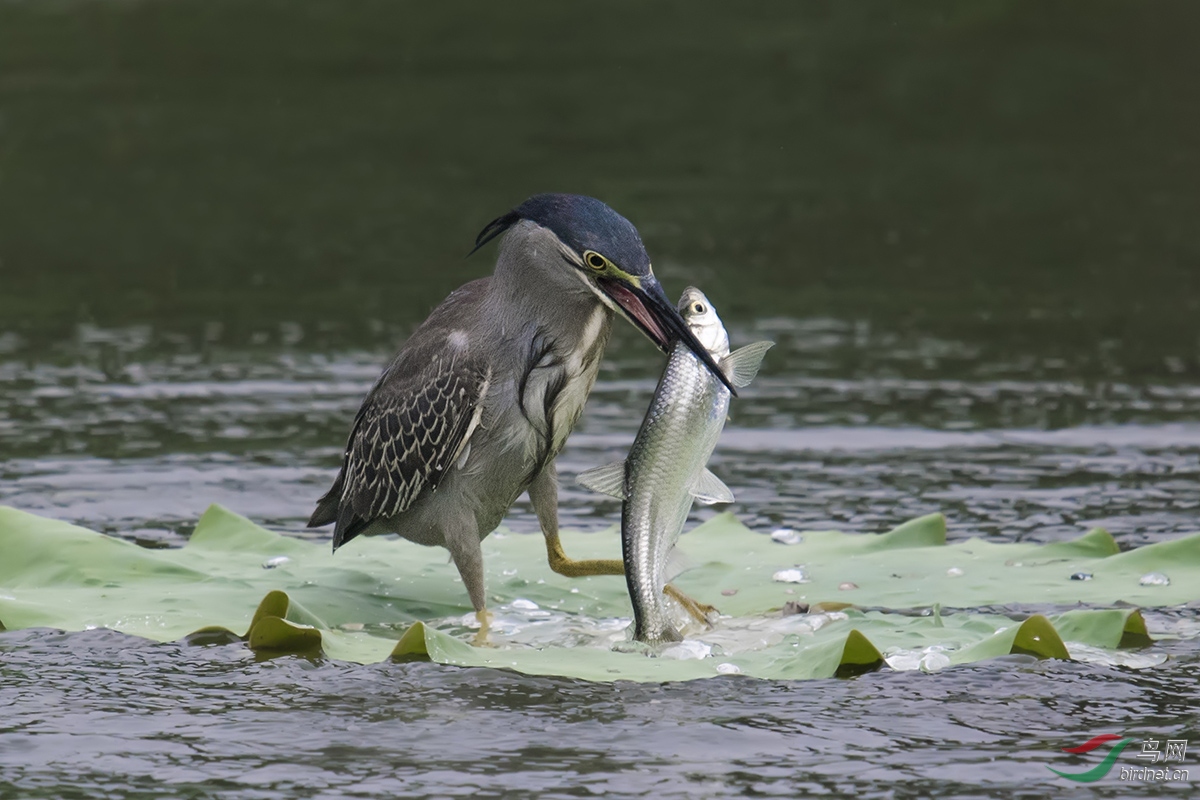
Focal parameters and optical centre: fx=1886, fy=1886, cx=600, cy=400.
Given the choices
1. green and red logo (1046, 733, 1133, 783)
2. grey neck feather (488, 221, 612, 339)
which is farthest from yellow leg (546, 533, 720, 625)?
green and red logo (1046, 733, 1133, 783)

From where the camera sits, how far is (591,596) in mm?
7586

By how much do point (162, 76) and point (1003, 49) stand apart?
416 inches

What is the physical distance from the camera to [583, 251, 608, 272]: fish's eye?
21.5 feet

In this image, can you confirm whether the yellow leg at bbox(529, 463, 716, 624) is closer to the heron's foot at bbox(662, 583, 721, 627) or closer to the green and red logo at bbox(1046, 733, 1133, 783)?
the heron's foot at bbox(662, 583, 721, 627)

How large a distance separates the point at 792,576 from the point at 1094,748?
1995 mm

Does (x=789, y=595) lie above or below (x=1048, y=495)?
below

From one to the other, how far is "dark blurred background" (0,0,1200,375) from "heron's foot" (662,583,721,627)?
5472 mm

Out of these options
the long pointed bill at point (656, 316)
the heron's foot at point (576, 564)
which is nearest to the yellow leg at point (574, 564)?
the heron's foot at point (576, 564)

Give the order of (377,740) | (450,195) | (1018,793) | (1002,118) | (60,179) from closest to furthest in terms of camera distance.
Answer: (1018,793) → (377,740) → (450,195) → (60,179) → (1002,118)

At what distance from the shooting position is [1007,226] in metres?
15.9

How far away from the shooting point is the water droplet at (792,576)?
24.3 ft

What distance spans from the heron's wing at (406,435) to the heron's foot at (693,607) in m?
0.95

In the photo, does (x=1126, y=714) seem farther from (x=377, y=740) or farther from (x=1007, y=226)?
(x=1007, y=226)

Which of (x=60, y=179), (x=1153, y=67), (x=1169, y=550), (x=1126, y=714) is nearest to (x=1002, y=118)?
(x=1153, y=67)
